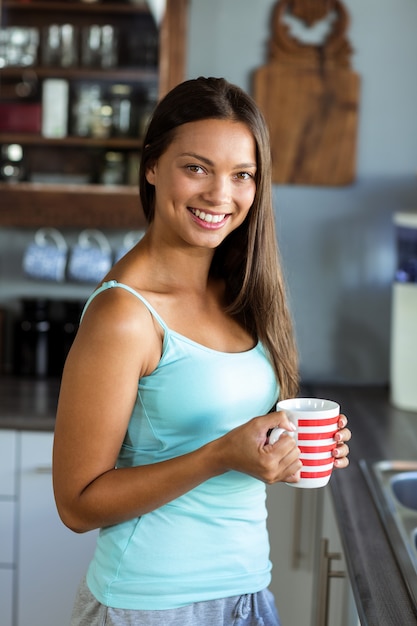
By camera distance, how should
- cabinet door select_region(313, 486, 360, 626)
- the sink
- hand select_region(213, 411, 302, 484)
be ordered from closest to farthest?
hand select_region(213, 411, 302, 484), the sink, cabinet door select_region(313, 486, 360, 626)

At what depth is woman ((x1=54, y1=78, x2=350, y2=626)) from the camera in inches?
45.3

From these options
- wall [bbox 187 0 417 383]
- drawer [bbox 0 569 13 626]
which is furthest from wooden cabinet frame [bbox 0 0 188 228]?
drawer [bbox 0 569 13 626]

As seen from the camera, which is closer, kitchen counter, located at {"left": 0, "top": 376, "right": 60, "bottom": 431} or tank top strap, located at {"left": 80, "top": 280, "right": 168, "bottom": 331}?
tank top strap, located at {"left": 80, "top": 280, "right": 168, "bottom": 331}

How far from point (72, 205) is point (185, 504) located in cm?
154

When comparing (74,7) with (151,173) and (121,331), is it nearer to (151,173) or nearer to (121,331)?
(151,173)

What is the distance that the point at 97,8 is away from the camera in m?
2.55

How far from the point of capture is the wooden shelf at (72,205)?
8.66ft

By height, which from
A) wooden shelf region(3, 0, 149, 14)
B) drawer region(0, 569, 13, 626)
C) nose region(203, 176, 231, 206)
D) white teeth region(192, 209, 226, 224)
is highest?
wooden shelf region(3, 0, 149, 14)

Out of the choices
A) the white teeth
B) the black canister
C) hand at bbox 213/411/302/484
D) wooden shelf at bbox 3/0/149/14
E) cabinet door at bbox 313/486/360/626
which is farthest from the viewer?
the black canister

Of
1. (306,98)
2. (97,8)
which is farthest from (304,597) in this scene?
(97,8)

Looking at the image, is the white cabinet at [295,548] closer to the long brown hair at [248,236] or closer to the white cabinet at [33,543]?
the white cabinet at [33,543]

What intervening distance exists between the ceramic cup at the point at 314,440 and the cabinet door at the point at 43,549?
1.23 m

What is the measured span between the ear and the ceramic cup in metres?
0.34

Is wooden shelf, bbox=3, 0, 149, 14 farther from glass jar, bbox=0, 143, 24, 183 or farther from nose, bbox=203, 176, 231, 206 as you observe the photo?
nose, bbox=203, 176, 231, 206
